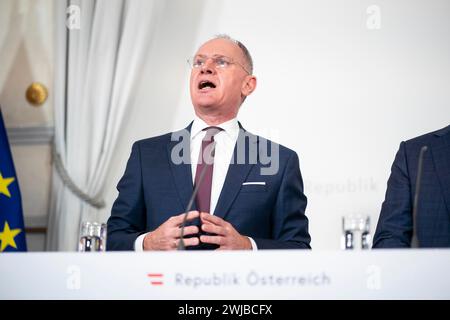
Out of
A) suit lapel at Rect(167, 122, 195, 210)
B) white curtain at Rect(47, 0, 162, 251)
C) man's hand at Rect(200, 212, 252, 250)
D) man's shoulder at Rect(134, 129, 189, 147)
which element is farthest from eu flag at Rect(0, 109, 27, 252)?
man's hand at Rect(200, 212, 252, 250)

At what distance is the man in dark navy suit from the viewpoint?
3023 millimetres

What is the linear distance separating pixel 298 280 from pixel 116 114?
168cm

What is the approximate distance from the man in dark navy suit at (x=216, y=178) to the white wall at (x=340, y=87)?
21cm

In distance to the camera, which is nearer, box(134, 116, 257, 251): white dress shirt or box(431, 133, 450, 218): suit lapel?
box(431, 133, 450, 218): suit lapel

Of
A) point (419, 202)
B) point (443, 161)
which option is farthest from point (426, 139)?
point (419, 202)

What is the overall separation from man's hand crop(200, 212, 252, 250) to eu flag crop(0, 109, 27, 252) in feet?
4.29

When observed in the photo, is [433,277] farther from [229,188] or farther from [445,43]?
[445,43]

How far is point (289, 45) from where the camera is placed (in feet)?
11.6

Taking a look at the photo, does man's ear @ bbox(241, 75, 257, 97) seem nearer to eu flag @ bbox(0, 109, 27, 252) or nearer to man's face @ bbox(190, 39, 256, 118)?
man's face @ bbox(190, 39, 256, 118)

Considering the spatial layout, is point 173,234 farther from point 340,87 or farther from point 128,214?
point 340,87

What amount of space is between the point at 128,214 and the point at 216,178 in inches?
15.2

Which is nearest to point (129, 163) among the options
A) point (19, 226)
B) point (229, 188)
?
point (229, 188)

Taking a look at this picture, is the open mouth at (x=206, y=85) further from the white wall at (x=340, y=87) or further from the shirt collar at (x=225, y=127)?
the white wall at (x=340, y=87)

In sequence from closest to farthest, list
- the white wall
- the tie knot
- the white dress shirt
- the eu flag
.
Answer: the white dress shirt, the tie knot, the white wall, the eu flag
